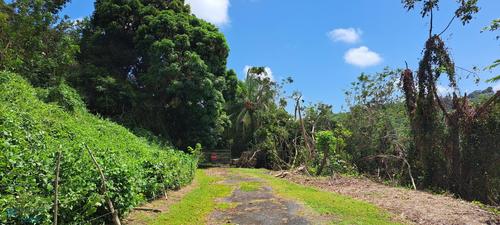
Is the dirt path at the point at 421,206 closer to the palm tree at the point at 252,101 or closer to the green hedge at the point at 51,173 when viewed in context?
the green hedge at the point at 51,173

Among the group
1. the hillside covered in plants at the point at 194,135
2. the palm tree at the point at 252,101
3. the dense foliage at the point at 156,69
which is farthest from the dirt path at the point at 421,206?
the palm tree at the point at 252,101

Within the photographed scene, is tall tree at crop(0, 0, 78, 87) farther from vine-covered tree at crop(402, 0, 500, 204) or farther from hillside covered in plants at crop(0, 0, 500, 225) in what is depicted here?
vine-covered tree at crop(402, 0, 500, 204)

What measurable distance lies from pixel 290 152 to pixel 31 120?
16.0m

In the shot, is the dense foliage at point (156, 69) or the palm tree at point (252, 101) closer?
the dense foliage at point (156, 69)

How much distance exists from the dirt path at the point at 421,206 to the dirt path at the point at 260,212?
2187mm

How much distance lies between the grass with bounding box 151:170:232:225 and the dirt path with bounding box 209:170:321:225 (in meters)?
0.29

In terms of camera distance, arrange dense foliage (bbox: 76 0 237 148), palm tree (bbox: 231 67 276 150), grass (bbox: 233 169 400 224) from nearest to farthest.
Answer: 1. grass (bbox: 233 169 400 224)
2. dense foliage (bbox: 76 0 237 148)
3. palm tree (bbox: 231 67 276 150)

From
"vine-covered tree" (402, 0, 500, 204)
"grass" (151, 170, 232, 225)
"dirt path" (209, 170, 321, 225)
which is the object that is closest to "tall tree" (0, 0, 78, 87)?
"grass" (151, 170, 232, 225)

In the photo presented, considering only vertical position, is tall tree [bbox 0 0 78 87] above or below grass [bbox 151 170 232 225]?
above

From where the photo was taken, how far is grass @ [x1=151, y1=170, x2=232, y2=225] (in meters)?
7.95

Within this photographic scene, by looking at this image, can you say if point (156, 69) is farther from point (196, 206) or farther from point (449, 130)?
point (449, 130)

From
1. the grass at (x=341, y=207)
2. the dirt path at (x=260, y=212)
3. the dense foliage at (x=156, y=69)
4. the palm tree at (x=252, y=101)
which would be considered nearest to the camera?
the dirt path at (x=260, y=212)

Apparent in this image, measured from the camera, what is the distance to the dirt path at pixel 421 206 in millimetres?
8016

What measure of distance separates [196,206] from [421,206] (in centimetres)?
537
